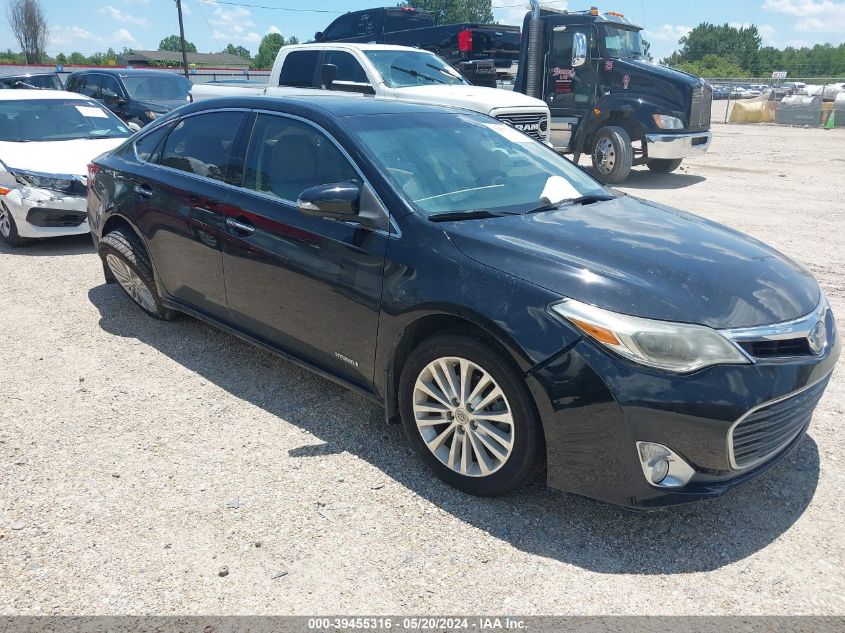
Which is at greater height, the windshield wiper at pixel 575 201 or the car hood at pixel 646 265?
the windshield wiper at pixel 575 201

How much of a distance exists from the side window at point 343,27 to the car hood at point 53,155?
981cm

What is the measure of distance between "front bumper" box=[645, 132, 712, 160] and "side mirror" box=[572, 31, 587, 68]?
173 cm

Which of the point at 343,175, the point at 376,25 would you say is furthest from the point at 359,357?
the point at 376,25

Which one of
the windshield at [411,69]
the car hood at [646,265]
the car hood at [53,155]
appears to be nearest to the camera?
the car hood at [646,265]

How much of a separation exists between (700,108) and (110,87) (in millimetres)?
11371

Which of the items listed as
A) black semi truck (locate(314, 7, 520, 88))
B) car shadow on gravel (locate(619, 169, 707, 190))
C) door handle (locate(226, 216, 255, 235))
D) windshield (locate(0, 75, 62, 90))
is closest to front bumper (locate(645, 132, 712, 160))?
car shadow on gravel (locate(619, 169, 707, 190))

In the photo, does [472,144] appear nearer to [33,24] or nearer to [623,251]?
[623,251]

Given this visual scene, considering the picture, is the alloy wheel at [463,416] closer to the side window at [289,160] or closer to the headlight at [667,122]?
the side window at [289,160]

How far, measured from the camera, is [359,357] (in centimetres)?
339

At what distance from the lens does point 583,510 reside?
Result: 9.91 ft

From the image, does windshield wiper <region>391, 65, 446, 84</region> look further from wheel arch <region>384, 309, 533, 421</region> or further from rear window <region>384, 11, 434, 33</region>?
wheel arch <region>384, 309, 533, 421</region>

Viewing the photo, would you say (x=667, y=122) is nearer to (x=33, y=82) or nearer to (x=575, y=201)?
(x=575, y=201)

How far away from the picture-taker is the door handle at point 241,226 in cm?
382

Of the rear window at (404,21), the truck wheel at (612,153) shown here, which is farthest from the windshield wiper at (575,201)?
the rear window at (404,21)
